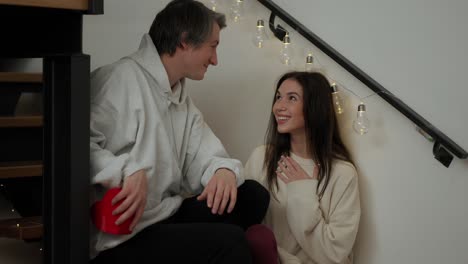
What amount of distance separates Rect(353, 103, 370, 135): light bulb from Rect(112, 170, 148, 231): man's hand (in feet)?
3.12

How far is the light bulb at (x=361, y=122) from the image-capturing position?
2525 mm

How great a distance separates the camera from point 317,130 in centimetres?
255

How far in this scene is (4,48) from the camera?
1798mm

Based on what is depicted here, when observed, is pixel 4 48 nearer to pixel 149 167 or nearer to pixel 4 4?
pixel 4 4

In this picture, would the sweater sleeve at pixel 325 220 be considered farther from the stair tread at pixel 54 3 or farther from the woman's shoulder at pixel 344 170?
the stair tread at pixel 54 3

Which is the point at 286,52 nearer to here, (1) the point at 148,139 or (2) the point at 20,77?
(1) the point at 148,139

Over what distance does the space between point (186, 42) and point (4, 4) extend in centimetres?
78

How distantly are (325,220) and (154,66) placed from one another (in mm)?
779

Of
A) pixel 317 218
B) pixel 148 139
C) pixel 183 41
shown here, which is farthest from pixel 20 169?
pixel 317 218

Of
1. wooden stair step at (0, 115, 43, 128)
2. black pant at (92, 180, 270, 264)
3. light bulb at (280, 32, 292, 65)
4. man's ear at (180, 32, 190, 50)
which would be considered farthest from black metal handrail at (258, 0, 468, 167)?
wooden stair step at (0, 115, 43, 128)

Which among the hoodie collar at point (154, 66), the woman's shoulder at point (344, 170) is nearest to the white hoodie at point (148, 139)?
the hoodie collar at point (154, 66)

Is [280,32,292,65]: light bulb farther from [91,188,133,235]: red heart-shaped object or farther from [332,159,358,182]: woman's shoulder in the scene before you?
[91,188,133,235]: red heart-shaped object

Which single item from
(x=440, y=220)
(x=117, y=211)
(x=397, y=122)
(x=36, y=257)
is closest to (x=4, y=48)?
(x=117, y=211)

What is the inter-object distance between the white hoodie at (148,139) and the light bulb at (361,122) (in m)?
0.52
